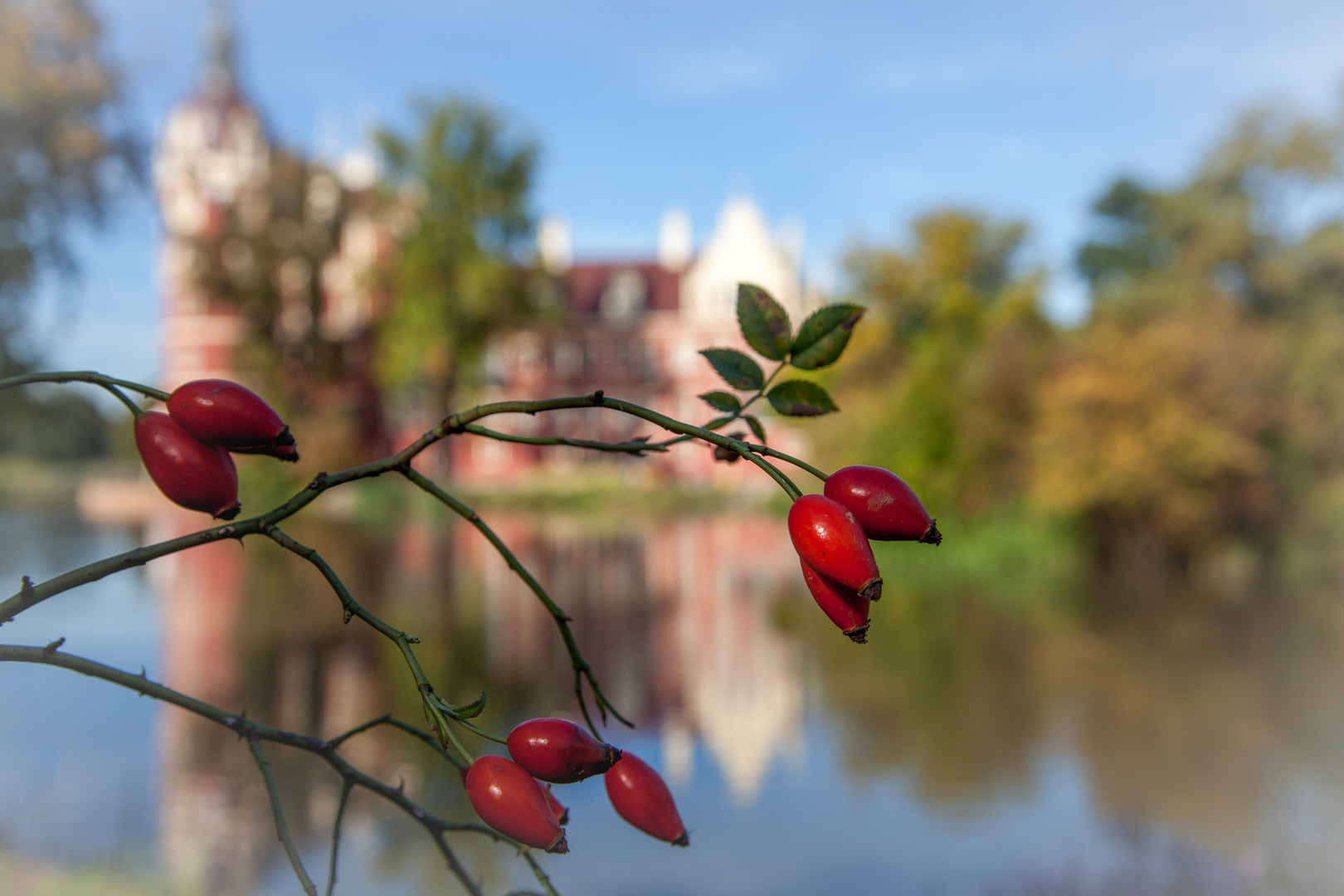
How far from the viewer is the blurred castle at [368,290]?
21.7m

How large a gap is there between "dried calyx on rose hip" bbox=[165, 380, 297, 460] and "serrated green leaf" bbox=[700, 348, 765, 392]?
0.18 m

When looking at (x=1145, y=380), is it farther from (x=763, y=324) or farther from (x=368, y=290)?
(x=368, y=290)

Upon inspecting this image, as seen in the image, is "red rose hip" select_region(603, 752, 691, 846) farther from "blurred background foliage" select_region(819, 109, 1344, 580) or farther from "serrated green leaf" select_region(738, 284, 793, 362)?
"blurred background foliage" select_region(819, 109, 1344, 580)

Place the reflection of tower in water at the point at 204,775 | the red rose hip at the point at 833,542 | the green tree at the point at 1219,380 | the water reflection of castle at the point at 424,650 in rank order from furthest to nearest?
the green tree at the point at 1219,380 < the water reflection of castle at the point at 424,650 < the reflection of tower in water at the point at 204,775 < the red rose hip at the point at 833,542

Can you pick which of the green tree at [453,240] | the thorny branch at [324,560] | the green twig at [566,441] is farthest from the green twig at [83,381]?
the green tree at [453,240]

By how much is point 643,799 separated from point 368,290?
23.1 meters

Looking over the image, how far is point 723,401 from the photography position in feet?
1.62

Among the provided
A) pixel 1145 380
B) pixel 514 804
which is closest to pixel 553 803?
pixel 514 804

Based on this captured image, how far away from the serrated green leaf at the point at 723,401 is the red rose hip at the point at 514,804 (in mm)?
176

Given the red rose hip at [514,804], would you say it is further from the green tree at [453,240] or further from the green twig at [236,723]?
the green tree at [453,240]

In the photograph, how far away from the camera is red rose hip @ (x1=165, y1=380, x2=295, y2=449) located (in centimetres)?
42

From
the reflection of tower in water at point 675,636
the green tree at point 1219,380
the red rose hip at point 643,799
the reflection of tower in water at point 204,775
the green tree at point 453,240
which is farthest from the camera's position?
the green tree at point 453,240

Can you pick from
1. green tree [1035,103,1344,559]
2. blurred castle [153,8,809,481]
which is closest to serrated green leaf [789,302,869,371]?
green tree [1035,103,1344,559]

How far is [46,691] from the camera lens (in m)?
6.25
